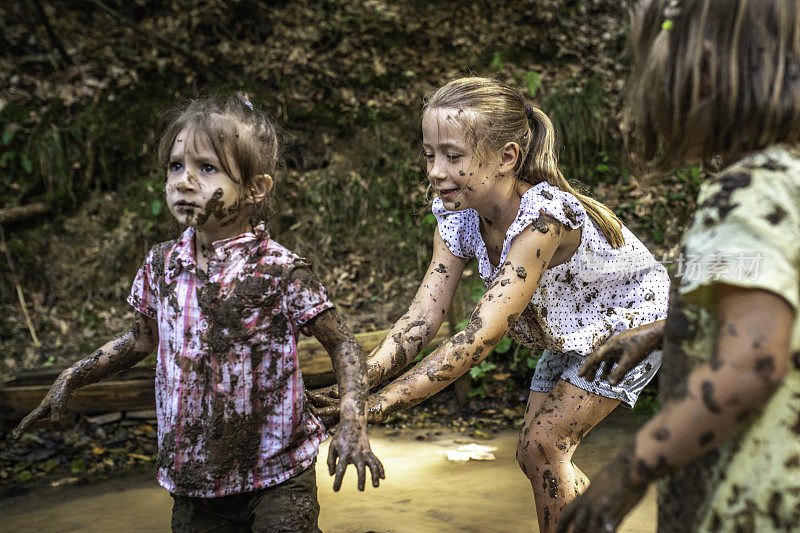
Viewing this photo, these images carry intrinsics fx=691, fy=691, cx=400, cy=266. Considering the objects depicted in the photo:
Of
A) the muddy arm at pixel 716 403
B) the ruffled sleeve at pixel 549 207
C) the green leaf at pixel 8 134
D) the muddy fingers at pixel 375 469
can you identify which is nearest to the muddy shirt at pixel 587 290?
the ruffled sleeve at pixel 549 207

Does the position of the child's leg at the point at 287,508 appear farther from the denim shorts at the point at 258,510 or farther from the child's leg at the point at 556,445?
the child's leg at the point at 556,445

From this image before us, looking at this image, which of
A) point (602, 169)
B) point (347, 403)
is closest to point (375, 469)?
point (347, 403)

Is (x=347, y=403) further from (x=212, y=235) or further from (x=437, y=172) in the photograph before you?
(x=437, y=172)

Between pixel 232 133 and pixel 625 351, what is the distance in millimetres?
1350

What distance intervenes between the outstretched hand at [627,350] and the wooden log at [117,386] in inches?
117

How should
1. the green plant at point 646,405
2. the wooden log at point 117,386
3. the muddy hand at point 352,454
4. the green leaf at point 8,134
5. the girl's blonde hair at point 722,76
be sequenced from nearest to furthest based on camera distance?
1. the girl's blonde hair at point 722,76
2. the muddy hand at point 352,454
3. the wooden log at point 117,386
4. the green plant at point 646,405
5. the green leaf at point 8,134

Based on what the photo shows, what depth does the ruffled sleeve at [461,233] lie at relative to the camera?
114 inches

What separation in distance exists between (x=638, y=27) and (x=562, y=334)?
1.41 meters

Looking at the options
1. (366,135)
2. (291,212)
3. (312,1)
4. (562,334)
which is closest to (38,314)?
(291,212)

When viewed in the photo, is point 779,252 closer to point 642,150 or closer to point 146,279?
point 642,150

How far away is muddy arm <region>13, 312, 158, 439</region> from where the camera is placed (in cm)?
227

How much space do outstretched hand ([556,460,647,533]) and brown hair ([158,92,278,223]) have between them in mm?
1441

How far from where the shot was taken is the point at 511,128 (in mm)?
2713

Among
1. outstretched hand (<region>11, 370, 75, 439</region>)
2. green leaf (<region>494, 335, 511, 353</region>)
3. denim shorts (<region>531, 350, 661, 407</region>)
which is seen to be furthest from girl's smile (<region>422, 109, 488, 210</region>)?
green leaf (<region>494, 335, 511, 353</region>)
